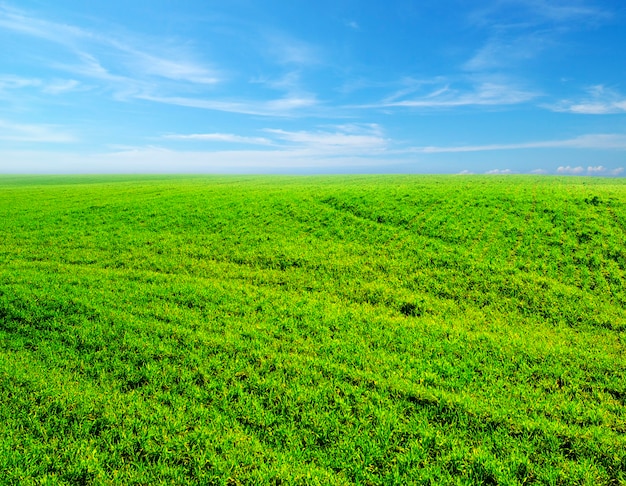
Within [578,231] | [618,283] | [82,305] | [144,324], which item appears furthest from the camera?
[578,231]

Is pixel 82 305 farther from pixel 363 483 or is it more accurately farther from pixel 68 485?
pixel 363 483

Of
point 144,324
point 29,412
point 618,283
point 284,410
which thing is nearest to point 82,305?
point 144,324

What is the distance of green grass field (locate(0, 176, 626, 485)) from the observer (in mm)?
5770

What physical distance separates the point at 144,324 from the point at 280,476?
6.64 m

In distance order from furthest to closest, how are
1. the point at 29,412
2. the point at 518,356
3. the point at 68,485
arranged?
1. the point at 518,356
2. the point at 29,412
3. the point at 68,485

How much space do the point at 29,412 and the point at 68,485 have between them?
7.58 ft

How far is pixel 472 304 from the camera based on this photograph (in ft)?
41.0

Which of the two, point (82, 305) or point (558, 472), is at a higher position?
point (82, 305)

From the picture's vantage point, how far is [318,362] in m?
8.45

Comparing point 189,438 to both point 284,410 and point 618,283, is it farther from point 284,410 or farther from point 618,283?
point 618,283

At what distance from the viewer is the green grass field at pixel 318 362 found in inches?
227

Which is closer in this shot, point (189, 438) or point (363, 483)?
point (363, 483)

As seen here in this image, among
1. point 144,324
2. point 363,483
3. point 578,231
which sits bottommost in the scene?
point 363,483

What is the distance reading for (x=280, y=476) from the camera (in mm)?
5449
